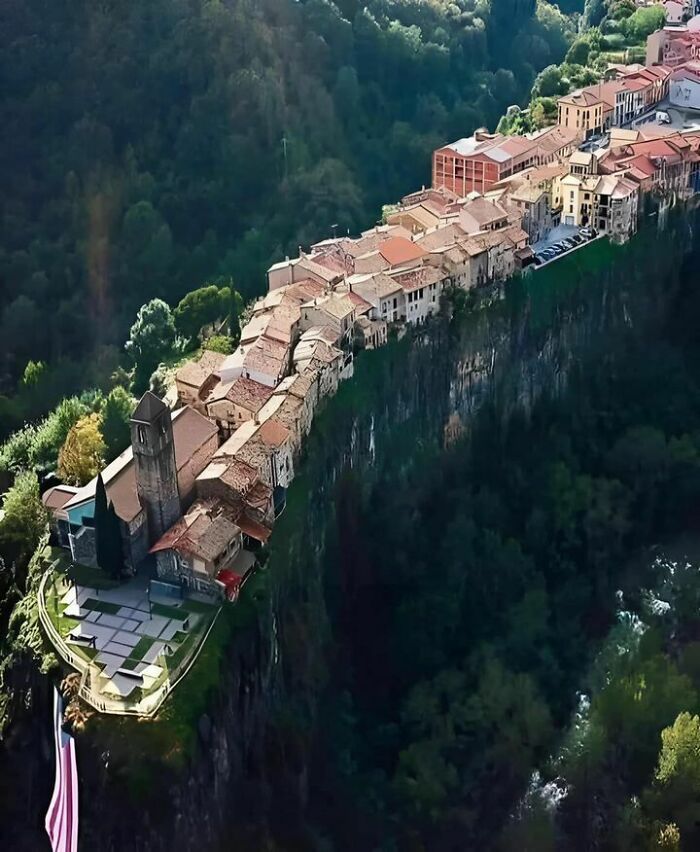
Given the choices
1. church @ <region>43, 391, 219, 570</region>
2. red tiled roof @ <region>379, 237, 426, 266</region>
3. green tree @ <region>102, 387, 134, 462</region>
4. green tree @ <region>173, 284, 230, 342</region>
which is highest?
red tiled roof @ <region>379, 237, 426, 266</region>

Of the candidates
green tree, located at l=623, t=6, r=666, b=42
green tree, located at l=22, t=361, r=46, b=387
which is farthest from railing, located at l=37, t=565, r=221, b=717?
green tree, located at l=623, t=6, r=666, b=42

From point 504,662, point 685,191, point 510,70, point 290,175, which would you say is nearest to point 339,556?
point 504,662

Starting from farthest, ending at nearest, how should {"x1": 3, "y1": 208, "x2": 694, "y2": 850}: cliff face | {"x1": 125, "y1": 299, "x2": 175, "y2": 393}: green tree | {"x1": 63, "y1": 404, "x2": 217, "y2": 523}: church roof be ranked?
{"x1": 125, "y1": 299, "x2": 175, "y2": 393}: green tree < {"x1": 63, "y1": 404, "x2": 217, "y2": 523}: church roof < {"x1": 3, "y1": 208, "x2": 694, "y2": 850}: cliff face

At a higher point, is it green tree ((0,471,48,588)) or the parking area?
the parking area

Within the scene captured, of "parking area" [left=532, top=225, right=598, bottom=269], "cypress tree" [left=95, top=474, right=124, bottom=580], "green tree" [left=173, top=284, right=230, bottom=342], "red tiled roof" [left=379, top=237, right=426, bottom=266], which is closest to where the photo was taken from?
"cypress tree" [left=95, top=474, right=124, bottom=580]

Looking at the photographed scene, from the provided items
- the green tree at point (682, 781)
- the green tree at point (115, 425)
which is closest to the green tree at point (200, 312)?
the green tree at point (115, 425)

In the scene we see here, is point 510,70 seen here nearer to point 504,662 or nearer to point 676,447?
point 676,447

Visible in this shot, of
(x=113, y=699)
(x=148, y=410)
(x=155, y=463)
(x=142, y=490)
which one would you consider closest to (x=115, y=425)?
(x=142, y=490)

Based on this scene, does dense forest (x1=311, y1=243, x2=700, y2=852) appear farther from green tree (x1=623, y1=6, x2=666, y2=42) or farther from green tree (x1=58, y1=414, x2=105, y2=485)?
green tree (x1=623, y1=6, x2=666, y2=42)
